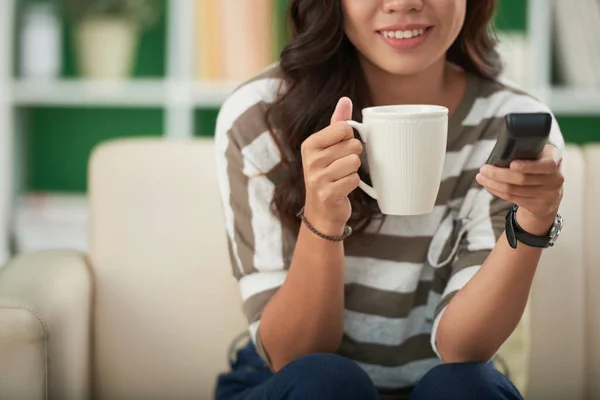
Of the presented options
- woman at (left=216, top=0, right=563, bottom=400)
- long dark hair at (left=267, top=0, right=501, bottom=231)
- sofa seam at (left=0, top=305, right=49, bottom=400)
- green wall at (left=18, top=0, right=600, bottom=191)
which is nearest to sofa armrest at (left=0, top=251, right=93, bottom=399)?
sofa seam at (left=0, top=305, right=49, bottom=400)

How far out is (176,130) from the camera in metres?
2.44

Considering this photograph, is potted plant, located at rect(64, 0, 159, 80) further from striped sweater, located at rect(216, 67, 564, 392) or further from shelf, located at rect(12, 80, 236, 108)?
striped sweater, located at rect(216, 67, 564, 392)

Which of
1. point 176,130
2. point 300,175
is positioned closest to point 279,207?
point 300,175

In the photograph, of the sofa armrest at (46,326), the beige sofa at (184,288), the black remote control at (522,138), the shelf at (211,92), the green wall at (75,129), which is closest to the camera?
the black remote control at (522,138)

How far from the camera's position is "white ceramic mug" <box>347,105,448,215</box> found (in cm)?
82

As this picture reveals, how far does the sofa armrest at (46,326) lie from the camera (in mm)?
1100

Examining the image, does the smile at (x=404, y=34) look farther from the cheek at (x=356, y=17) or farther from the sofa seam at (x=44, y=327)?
the sofa seam at (x=44, y=327)

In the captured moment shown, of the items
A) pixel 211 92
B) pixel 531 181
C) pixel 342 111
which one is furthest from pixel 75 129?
pixel 531 181

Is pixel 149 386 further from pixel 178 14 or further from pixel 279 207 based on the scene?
pixel 178 14

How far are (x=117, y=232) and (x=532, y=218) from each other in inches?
29.0

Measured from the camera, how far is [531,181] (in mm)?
825

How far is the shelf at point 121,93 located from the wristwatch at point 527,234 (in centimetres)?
152

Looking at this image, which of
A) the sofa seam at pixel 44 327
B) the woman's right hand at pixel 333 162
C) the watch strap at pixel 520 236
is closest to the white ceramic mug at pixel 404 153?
the woman's right hand at pixel 333 162

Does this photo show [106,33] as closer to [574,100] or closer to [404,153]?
[574,100]
